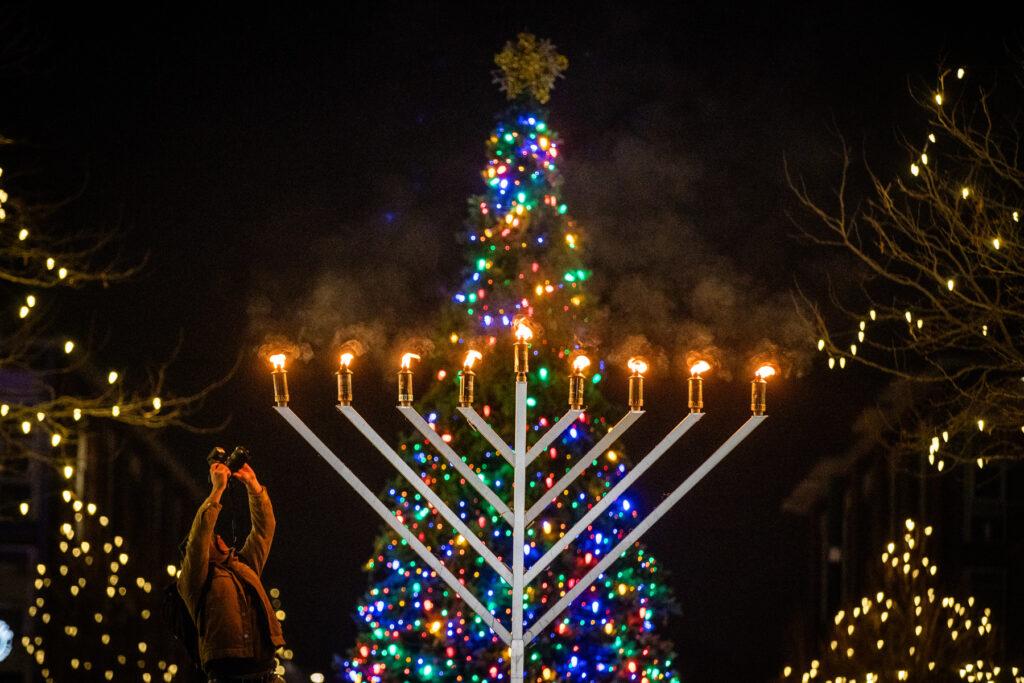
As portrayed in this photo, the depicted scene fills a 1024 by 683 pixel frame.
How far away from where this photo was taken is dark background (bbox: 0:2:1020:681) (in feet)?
29.0

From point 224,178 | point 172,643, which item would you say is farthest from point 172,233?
point 172,643

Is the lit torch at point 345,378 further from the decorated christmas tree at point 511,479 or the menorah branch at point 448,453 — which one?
the decorated christmas tree at point 511,479

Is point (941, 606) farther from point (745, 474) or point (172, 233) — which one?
point (172, 233)

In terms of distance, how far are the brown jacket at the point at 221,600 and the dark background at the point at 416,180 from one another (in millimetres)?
3441

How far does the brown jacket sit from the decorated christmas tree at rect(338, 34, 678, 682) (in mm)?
2307

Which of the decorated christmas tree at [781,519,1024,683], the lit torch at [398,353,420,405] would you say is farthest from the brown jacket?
the decorated christmas tree at [781,519,1024,683]

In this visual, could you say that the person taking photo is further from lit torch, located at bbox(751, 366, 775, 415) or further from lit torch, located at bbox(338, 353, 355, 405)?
lit torch, located at bbox(751, 366, 775, 415)

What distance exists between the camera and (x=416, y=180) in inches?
352

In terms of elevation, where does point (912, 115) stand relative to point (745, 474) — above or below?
Answer: above

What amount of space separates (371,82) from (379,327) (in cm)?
146

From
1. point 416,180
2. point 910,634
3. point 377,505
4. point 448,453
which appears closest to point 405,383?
point 448,453

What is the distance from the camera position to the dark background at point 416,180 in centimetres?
883

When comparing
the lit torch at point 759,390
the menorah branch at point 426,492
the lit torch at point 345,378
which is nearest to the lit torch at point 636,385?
the lit torch at point 759,390

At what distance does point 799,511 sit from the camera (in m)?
8.94
